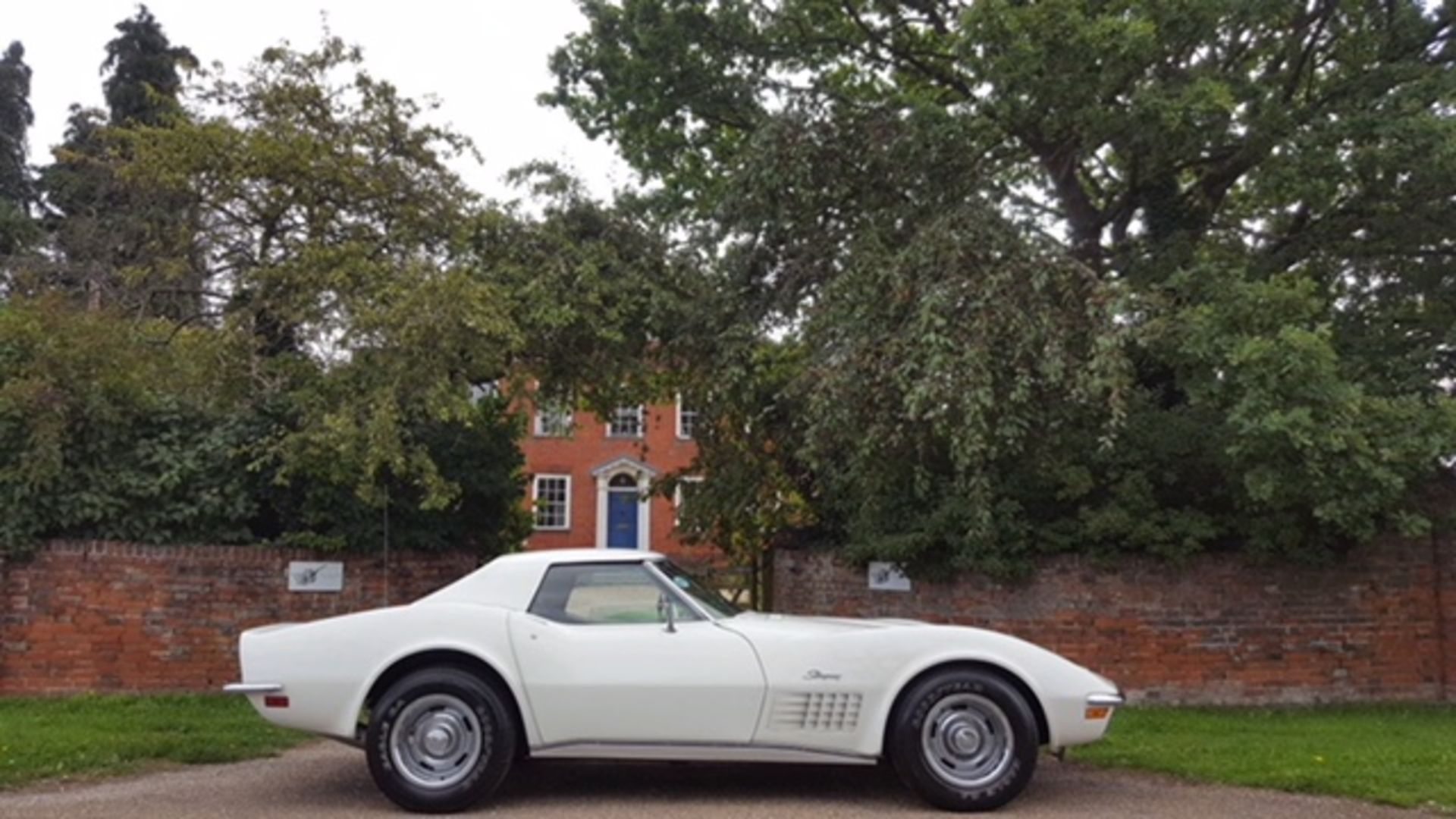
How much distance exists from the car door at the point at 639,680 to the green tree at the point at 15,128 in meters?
29.5

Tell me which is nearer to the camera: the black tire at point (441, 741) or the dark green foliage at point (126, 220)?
the black tire at point (441, 741)

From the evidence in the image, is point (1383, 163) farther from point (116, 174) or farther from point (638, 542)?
point (638, 542)

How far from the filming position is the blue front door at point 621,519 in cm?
3250

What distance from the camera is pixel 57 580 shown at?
10875mm

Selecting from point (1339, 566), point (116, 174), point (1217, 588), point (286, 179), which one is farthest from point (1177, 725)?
point (116, 174)

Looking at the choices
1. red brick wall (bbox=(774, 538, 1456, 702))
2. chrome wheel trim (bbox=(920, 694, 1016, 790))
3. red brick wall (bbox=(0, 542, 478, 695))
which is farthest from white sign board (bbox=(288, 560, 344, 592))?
chrome wheel trim (bbox=(920, 694, 1016, 790))

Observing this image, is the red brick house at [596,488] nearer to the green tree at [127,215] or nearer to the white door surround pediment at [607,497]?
the white door surround pediment at [607,497]

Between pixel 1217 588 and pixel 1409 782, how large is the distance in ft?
13.1

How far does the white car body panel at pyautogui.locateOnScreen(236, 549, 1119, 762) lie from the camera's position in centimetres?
659

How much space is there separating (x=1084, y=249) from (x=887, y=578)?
4.30 metres

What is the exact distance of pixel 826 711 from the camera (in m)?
6.61

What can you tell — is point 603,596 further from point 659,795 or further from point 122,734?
point 122,734

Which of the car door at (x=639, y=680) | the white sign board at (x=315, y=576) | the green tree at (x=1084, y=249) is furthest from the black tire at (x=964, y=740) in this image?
the white sign board at (x=315, y=576)

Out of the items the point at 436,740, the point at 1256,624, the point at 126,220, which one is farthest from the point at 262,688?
the point at 126,220
